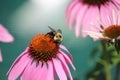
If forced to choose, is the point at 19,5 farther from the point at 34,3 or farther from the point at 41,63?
the point at 41,63

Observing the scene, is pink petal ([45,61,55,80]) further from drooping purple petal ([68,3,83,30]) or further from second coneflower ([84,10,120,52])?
drooping purple petal ([68,3,83,30])

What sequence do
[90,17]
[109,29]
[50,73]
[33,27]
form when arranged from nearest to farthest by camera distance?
[50,73], [109,29], [90,17], [33,27]

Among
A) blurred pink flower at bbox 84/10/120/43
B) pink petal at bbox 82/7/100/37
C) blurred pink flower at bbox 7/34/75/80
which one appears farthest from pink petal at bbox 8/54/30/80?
pink petal at bbox 82/7/100/37

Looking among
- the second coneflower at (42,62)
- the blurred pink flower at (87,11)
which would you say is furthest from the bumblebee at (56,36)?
the blurred pink flower at (87,11)

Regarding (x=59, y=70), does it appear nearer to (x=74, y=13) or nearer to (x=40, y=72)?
(x=40, y=72)

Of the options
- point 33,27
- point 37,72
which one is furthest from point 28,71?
point 33,27

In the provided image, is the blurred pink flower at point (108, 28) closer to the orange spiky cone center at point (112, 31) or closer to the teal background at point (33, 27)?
the orange spiky cone center at point (112, 31)
